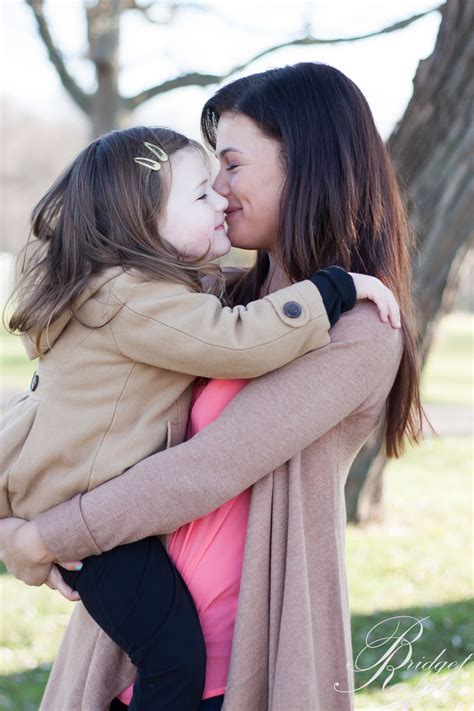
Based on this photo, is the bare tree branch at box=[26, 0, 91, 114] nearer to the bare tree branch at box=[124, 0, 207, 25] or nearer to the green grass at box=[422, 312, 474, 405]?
the bare tree branch at box=[124, 0, 207, 25]

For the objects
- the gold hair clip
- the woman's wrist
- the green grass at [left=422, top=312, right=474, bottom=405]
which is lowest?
the green grass at [left=422, top=312, right=474, bottom=405]

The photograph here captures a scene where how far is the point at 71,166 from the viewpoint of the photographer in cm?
226

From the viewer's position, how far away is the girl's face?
2.24 metres

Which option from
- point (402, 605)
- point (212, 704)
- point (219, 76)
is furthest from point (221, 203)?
point (219, 76)

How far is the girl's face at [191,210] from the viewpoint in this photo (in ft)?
7.34

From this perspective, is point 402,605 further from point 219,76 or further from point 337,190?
point 219,76

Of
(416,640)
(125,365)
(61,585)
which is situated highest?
(125,365)

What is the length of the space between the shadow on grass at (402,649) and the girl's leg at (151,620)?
6.89 ft

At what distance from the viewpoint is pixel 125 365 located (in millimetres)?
2059

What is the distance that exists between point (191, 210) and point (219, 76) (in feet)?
18.4

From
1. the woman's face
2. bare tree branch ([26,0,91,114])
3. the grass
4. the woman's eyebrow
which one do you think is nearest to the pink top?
the woman's face

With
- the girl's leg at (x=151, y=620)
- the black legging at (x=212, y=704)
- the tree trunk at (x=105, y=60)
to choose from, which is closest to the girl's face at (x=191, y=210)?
the girl's leg at (x=151, y=620)

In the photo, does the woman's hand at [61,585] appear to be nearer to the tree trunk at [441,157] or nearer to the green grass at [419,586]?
the green grass at [419,586]

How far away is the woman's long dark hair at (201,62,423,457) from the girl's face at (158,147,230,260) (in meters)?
0.17
